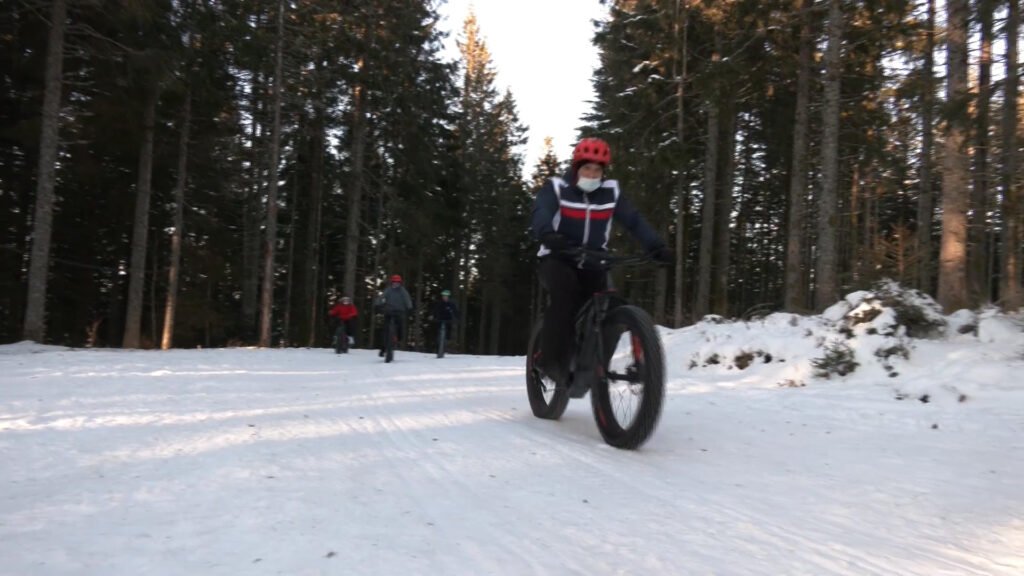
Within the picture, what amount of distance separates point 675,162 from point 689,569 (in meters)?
18.1

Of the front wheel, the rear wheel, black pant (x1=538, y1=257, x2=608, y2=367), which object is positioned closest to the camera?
the front wheel

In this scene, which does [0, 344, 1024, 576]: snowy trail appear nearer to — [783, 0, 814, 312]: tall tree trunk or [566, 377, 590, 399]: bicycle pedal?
[566, 377, 590, 399]: bicycle pedal

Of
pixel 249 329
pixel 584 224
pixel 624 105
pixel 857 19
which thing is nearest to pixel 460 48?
pixel 624 105

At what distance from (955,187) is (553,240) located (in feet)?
28.4

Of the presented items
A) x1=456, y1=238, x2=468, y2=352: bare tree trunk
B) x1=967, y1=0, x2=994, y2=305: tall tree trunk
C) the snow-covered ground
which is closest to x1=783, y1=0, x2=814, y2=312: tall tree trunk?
x1=967, y1=0, x2=994, y2=305: tall tree trunk

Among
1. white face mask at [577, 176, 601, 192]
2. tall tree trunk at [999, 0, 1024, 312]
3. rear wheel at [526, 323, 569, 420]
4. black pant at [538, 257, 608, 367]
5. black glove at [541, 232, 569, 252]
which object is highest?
tall tree trunk at [999, 0, 1024, 312]

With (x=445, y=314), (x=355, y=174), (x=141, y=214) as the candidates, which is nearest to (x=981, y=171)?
(x=445, y=314)

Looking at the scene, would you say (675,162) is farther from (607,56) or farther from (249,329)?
(249,329)

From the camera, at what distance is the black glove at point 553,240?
4.11 m

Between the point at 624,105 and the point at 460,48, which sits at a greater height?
the point at 460,48

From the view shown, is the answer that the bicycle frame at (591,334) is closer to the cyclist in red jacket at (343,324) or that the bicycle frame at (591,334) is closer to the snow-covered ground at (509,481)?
the snow-covered ground at (509,481)

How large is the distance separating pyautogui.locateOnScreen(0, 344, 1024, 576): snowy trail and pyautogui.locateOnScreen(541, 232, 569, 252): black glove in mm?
1342

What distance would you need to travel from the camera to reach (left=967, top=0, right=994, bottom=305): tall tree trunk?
8555mm

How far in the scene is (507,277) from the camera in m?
44.5
